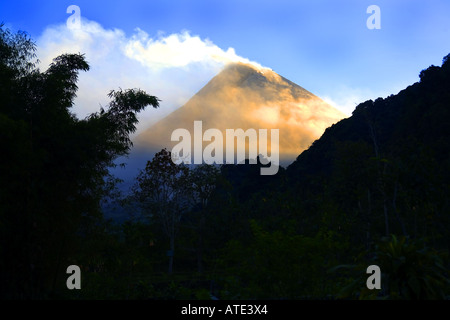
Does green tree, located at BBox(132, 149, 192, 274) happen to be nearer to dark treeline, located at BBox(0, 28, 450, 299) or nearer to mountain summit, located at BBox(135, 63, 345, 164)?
mountain summit, located at BBox(135, 63, 345, 164)

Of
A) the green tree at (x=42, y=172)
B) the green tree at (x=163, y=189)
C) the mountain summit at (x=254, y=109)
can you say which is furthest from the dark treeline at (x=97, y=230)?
the mountain summit at (x=254, y=109)

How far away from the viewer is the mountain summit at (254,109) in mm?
34500

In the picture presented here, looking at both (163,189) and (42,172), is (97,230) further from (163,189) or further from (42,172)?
(163,189)

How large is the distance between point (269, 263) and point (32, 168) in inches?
193

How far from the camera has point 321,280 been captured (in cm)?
906

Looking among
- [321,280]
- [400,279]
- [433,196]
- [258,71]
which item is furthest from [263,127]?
[400,279]

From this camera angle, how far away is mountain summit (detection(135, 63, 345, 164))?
34.5m

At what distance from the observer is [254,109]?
3638 centimetres

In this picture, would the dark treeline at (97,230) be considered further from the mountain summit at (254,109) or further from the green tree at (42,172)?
the mountain summit at (254,109)

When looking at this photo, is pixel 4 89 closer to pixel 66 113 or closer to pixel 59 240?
pixel 66 113

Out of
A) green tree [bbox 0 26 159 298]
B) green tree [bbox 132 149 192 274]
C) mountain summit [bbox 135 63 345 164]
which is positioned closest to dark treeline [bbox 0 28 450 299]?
green tree [bbox 0 26 159 298]

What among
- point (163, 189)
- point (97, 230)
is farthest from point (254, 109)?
point (97, 230)

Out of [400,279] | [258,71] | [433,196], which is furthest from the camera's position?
[258,71]

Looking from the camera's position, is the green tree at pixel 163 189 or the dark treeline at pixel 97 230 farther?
the green tree at pixel 163 189
